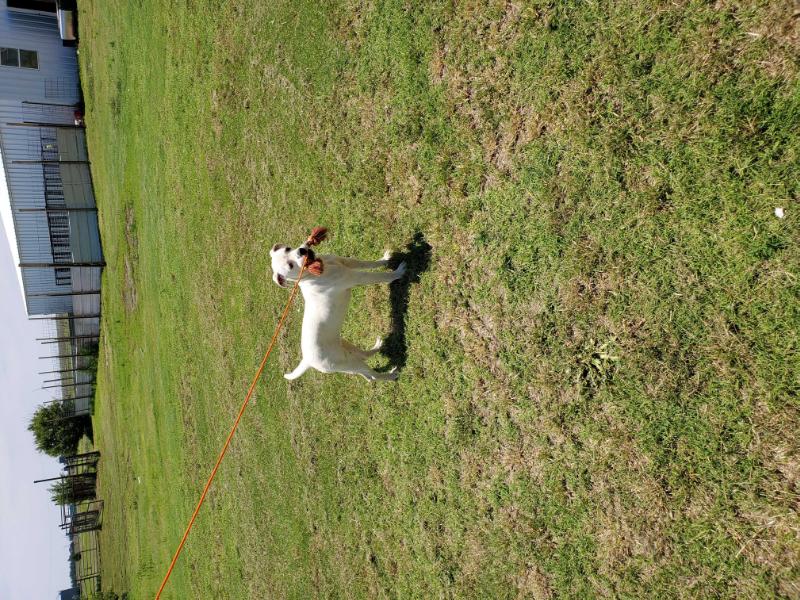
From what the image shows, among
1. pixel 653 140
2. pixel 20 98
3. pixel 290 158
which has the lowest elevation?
pixel 653 140

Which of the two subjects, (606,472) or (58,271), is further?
(58,271)

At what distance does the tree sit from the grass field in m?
18.4

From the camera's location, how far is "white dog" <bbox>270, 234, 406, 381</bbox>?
4.10 meters

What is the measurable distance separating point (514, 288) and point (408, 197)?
4.85 feet

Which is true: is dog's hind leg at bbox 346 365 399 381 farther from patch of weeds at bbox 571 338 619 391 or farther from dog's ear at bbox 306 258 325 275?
patch of weeds at bbox 571 338 619 391

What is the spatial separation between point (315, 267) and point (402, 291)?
976 mm

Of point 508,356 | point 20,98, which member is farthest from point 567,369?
point 20,98

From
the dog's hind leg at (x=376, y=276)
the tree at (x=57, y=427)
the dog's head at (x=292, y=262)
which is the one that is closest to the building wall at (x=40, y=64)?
the tree at (x=57, y=427)

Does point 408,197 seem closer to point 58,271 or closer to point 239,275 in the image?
point 239,275

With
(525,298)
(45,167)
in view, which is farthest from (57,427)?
(525,298)

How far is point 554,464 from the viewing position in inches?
136

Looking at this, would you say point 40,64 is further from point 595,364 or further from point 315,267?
point 595,364

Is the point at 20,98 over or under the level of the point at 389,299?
over

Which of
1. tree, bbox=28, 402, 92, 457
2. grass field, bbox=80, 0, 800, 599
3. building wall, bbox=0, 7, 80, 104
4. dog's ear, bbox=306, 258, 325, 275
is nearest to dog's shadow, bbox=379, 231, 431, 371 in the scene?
grass field, bbox=80, 0, 800, 599
